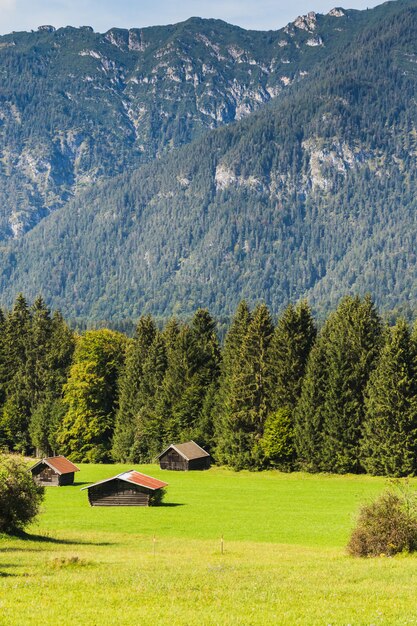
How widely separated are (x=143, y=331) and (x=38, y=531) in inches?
2461

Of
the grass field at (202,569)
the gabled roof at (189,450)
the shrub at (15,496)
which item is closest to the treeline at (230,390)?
the gabled roof at (189,450)

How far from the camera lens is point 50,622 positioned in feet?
75.5

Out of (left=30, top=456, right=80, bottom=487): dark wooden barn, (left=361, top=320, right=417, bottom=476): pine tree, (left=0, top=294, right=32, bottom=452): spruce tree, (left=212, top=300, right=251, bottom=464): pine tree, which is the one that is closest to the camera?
(left=361, top=320, right=417, bottom=476): pine tree

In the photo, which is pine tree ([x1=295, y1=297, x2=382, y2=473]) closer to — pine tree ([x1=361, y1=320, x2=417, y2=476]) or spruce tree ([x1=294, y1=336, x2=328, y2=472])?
spruce tree ([x1=294, y1=336, x2=328, y2=472])

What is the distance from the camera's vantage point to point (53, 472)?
9212 cm

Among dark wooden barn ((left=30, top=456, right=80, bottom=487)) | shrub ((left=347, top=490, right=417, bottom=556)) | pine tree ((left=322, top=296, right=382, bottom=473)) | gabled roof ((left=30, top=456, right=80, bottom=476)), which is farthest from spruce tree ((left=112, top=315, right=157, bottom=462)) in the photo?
shrub ((left=347, top=490, right=417, bottom=556))

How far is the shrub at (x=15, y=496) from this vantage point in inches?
1993

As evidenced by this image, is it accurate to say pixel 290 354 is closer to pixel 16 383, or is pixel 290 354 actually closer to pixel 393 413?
pixel 393 413

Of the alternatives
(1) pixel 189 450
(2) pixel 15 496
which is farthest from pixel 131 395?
(2) pixel 15 496

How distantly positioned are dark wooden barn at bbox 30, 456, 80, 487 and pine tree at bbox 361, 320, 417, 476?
32414mm

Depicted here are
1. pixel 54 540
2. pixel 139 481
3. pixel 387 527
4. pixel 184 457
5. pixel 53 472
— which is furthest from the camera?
pixel 184 457

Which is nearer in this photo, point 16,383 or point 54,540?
point 54,540

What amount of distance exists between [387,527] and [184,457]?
205 feet

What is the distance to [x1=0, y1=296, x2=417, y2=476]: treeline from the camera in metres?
88.8
